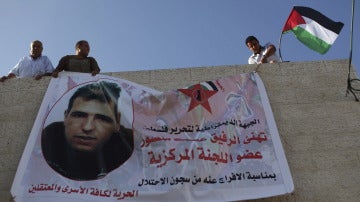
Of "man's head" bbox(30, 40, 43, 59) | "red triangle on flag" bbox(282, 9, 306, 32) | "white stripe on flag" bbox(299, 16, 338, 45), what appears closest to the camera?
"man's head" bbox(30, 40, 43, 59)

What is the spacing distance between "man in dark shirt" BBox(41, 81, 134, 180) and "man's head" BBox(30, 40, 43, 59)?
45.6 inches

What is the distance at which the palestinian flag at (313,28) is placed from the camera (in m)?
6.08

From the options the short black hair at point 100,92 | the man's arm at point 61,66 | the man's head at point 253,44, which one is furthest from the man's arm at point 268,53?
the man's arm at point 61,66

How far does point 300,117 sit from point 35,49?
3.58m

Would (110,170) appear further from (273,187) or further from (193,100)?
(273,187)

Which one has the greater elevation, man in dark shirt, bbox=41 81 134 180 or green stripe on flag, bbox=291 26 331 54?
green stripe on flag, bbox=291 26 331 54

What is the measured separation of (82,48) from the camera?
5609 mm

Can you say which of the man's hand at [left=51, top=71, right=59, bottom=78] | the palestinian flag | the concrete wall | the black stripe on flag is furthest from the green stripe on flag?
the man's hand at [left=51, top=71, right=59, bottom=78]

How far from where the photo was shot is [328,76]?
Result: 18.1ft

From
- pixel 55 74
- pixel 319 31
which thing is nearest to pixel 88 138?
pixel 55 74

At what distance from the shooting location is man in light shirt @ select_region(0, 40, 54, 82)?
18.8ft

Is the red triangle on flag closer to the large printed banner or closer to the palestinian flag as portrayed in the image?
the palestinian flag

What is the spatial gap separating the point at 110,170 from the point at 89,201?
409mm

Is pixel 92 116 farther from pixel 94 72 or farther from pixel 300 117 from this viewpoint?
pixel 300 117
